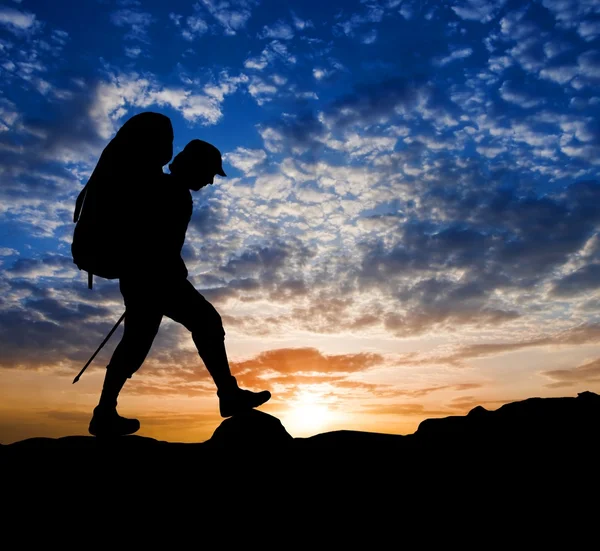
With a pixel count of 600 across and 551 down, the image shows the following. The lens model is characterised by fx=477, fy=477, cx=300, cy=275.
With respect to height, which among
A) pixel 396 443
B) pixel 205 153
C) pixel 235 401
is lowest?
pixel 396 443

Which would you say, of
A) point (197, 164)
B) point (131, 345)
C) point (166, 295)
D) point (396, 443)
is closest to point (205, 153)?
point (197, 164)

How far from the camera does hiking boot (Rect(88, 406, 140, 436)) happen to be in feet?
16.2

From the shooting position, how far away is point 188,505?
4.17 metres

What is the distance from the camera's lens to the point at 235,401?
5.26 m

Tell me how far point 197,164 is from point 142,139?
0.63 metres

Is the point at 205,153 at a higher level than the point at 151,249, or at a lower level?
higher

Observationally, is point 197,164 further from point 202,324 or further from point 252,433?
point 252,433

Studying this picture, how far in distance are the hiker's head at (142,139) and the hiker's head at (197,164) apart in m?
0.40

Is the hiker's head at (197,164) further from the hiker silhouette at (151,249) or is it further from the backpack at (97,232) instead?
the backpack at (97,232)

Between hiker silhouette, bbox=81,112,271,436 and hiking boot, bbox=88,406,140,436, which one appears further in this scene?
hiking boot, bbox=88,406,140,436

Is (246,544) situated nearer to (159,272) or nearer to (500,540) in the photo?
(500,540)

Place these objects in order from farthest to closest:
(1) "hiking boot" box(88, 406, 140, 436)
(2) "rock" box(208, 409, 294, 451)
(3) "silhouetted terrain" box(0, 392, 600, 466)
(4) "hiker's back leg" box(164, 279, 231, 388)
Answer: (4) "hiker's back leg" box(164, 279, 231, 388)
(2) "rock" box(208, 409, 294, 451)
(1) "hiking boot" box(88, 406, 140, 436)
(3) "silhouetted terrain" box(0, 392, 600, 466)

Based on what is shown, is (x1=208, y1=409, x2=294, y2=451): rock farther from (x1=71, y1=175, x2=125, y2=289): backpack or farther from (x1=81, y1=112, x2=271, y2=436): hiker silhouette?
(x1=71, y1=175, x2=125, y2=289): backpack

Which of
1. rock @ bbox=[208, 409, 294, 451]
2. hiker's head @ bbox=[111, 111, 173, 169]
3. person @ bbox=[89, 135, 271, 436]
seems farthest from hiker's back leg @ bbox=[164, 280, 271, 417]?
hiker's head @ bbox=[111, 111, 173, 169]
